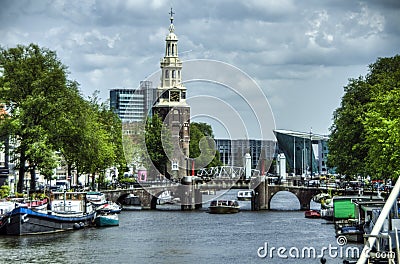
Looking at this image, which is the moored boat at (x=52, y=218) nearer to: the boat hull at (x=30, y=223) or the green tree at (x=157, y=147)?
the boat hull at (x=30, y=223)

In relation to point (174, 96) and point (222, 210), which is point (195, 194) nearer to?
point (222, 210)

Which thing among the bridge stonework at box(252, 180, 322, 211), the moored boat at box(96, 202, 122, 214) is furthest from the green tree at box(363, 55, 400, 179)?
the moored boat at box(96, 202, 122, 214)

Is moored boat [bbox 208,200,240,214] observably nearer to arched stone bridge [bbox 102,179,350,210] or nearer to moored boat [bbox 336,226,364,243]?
arched stone bridge [bbox 102,179,350,210]

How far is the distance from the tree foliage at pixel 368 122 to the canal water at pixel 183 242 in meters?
8.20

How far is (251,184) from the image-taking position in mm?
132375

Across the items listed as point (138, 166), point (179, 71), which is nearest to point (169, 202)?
point (138, 166)

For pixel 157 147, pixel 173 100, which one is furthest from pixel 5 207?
pixel 173 100

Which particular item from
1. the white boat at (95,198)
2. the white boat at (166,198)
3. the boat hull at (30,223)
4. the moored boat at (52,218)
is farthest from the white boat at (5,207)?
the white boat at (166,198)

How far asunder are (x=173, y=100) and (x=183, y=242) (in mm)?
110692

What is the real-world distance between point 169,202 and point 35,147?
54228 mm

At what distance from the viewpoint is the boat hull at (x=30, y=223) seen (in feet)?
249

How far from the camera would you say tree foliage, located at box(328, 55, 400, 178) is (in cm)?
8293

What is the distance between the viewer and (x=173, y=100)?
18238 centimetres

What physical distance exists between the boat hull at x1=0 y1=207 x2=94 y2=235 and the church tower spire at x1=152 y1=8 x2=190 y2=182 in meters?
84.5
